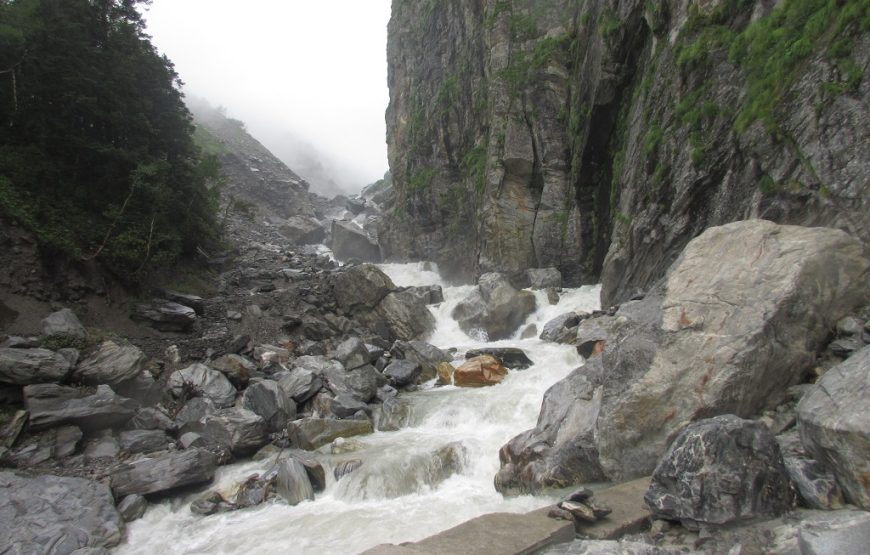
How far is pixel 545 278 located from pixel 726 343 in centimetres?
2217

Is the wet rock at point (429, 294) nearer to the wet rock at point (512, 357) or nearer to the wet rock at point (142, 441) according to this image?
the wet rock at point (512, 357)

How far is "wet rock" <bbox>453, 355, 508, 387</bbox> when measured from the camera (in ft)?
56.8

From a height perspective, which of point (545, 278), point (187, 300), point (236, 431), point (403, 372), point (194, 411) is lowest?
point (236, 431)

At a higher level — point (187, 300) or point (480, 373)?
point (187, 300)

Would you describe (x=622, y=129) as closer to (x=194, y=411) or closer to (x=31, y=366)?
(x=194, y=411)

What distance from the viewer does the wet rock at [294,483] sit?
36.2 feet

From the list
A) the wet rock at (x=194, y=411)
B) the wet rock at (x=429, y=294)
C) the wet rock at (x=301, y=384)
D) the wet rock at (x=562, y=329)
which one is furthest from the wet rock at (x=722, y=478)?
the wet rock at (x=429, y=294)

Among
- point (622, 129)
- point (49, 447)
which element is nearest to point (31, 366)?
point (49, 447)

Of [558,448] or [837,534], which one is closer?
[837,534]

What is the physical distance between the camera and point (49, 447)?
1238cm

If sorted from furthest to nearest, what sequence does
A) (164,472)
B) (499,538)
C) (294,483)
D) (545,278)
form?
(545,278), (164,472), (294,483), (499,538)

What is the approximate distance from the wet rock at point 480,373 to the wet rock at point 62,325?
13.7 metres

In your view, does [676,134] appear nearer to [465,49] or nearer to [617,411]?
[617,411]

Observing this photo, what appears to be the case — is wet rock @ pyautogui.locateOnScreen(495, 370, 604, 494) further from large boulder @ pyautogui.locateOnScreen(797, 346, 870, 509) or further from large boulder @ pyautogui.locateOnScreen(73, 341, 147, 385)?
large boulder @ pyautogui.locateOnScreen(73, 341, 147, 385)
